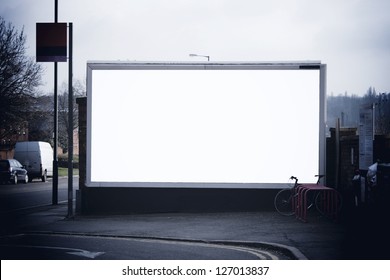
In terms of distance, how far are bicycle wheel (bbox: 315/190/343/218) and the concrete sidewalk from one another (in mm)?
263

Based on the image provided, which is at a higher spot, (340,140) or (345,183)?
(340,140)

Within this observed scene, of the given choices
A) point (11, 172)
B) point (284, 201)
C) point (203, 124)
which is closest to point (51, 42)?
point (203, 124)

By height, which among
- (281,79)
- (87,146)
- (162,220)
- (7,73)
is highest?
(7,73)

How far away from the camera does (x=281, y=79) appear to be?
53.7 feet

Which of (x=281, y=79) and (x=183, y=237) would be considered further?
(x=281, y=79)

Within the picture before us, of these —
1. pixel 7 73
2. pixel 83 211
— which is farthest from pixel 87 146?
pixel 7 73

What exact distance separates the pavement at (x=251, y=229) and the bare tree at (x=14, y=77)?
78.0 feet

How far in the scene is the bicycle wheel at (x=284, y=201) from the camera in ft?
52.3

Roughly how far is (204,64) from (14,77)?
91.4ft

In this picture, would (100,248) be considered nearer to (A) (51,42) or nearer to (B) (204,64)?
(B) (204,64)

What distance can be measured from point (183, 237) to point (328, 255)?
357 centimetres

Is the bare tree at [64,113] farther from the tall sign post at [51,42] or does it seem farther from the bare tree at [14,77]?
the tall sign post at [51,42]

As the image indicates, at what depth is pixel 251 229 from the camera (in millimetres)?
12906
